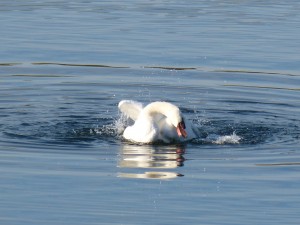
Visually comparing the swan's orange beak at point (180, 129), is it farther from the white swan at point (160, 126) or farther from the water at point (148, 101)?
the water at point (148, 101)

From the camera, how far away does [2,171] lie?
13.0 m

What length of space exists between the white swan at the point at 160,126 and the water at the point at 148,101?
9.0 inches

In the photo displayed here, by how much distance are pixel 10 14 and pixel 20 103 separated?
8382 mm

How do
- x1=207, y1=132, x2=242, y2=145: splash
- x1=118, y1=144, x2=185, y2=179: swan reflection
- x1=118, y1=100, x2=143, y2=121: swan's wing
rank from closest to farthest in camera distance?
x1=118, y1=144, x2=185, y2=179: swan reflection → x1=207, y1=132, x2=242, y2=145: splash → x1=118, y1=100, x2=143, y2=121: swan's wing

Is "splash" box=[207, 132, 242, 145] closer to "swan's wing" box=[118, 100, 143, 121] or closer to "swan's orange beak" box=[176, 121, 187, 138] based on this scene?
"swan's orange beak" box=[176, 121, 187, 138]

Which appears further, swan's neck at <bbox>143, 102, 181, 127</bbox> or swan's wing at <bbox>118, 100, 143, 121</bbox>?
swan's wing at <bbox>118, 100, 143, 121</bbox>

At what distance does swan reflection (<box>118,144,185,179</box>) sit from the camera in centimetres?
1316

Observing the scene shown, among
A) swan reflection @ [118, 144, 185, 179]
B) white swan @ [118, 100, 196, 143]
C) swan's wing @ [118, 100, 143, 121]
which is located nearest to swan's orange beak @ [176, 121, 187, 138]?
white swan @ [118, 100, 196, 143]

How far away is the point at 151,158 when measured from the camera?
14258mm

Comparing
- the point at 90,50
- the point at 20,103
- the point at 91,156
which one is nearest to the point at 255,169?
the point at 91,156

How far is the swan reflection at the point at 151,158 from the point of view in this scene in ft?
43.2

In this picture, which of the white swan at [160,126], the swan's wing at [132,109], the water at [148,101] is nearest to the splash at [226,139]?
the water at [148,101]

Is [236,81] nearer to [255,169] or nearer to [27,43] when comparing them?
[27,43]

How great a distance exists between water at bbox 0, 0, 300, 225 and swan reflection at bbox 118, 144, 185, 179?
2cm
